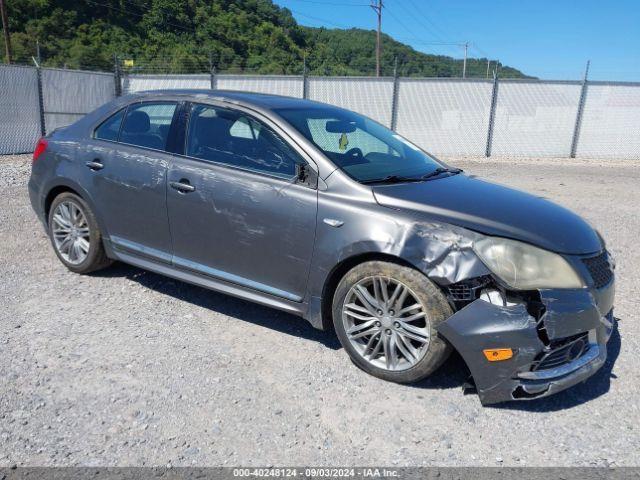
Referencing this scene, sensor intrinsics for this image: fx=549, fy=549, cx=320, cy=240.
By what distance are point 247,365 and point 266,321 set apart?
0.69 m

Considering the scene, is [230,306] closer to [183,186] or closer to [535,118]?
[183,186]

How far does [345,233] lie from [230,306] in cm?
150

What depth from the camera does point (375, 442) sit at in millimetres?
2803

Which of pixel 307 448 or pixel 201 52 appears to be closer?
pixel 307 448

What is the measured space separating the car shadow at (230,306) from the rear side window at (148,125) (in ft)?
4.07

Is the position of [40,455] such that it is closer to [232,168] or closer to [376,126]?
[232,168]

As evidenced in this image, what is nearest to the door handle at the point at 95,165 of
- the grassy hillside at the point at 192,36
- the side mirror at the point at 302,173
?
the side mirror at the point at 302,173

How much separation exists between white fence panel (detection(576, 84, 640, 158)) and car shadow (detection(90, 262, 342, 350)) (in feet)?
51.8

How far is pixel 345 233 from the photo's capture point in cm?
334

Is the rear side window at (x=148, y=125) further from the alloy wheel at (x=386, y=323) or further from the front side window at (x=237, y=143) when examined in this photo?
the alloy wheel at (x=386, y=323)

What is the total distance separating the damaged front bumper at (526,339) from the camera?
114 inches

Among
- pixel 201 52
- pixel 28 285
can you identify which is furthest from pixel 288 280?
pixel 201 52

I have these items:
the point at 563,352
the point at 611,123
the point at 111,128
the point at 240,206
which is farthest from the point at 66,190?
the point at 611,123

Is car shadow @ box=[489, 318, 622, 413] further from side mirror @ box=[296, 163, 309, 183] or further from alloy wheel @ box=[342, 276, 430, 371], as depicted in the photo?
side mirror @ box=[296, 163, 309, 183]
